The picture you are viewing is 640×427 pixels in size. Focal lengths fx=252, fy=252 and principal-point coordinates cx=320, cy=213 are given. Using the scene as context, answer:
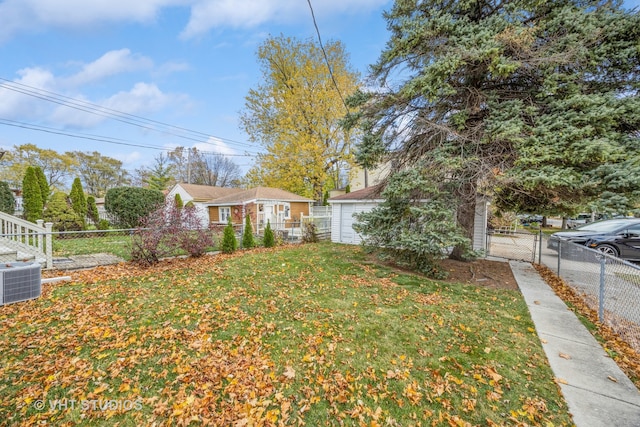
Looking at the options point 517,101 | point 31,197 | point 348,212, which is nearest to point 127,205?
point 31,197

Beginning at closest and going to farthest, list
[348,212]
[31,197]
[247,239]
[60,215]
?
[247,239] → [348,212] → [60,215] → [31,197]

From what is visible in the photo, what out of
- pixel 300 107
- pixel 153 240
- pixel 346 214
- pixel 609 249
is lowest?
pixel 609 249

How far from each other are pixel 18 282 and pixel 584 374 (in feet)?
26.0

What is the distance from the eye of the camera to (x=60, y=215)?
12789mm

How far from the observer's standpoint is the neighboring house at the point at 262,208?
1645cm

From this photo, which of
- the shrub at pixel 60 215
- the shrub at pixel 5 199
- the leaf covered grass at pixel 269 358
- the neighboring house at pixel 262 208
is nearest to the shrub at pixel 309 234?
the neighboring house at pixel 262 208

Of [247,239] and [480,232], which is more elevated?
[480,232]

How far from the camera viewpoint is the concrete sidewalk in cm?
221

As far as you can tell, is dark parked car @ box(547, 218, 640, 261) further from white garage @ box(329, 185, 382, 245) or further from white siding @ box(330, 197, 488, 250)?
white garage @ box(329, 185, 382, 245)

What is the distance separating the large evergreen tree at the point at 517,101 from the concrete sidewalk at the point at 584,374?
2.00 meters

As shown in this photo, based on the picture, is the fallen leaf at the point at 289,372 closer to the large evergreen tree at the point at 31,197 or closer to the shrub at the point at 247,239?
the shrub at the point at 247,239

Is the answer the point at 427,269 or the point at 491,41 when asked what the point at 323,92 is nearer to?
the point at 491,41

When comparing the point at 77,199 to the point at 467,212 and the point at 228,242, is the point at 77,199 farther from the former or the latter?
the point at 467,212

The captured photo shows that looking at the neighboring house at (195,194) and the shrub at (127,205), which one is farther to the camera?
the neighboring house at (195,194)
